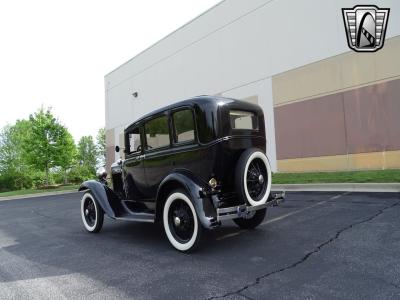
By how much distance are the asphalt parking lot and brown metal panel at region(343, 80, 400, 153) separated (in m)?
7.80

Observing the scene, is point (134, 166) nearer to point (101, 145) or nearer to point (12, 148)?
point (12, 148)

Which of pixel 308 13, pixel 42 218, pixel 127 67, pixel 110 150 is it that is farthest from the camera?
pixel 110 150

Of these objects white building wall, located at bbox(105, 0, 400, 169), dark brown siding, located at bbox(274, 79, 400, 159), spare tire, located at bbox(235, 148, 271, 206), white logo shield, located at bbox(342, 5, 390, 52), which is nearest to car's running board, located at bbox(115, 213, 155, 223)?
spare tire, located at bbox(235, 148, 271, 206)

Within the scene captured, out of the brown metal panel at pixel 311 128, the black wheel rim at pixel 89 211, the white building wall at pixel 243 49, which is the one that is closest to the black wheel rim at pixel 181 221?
the black wheel rim at pixel 89 211

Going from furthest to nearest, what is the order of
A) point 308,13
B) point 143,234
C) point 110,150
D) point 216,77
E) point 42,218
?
point 110,150 → point 216,77 → point 308,13 → point 42,218 → point 143,234

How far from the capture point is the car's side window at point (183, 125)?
535 centimetres

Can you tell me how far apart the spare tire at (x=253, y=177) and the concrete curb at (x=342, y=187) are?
547cm

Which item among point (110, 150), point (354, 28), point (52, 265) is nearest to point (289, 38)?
point (354, 28)

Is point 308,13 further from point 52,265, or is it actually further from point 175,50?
point 52,265

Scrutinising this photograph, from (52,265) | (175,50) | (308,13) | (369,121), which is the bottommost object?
(52,265)

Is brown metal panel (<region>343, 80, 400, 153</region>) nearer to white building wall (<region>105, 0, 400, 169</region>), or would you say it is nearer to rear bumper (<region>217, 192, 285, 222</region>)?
white building wall (<region>105, 0, 400, 169</region>)

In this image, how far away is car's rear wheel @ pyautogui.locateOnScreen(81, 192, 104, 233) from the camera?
22.4 feet

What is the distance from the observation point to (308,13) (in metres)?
16.8

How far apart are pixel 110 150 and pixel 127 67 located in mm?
7981
